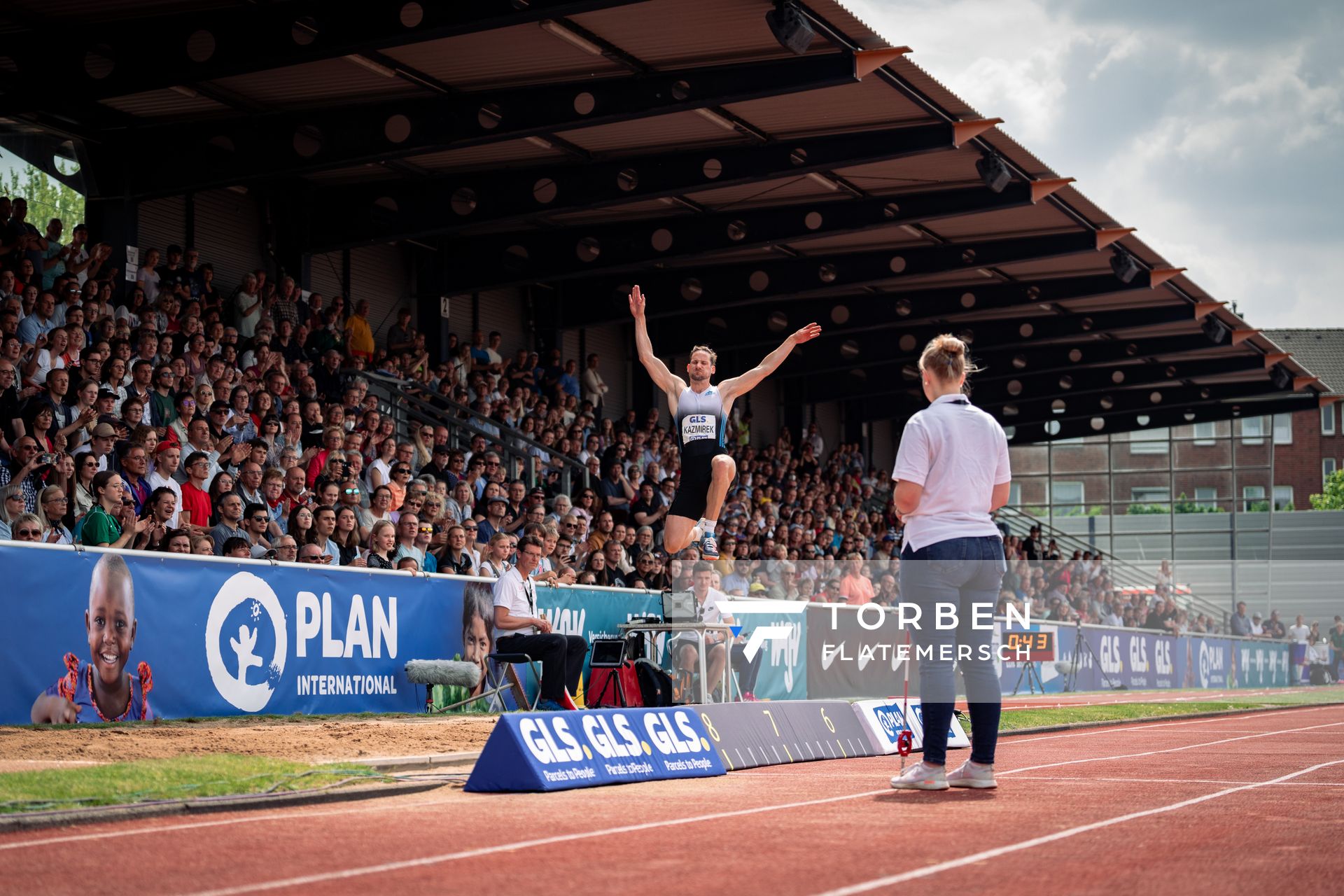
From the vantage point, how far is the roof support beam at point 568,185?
73.4 ft

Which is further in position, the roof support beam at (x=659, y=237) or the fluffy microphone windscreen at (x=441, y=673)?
the roof support beam at (x=659, y=237)

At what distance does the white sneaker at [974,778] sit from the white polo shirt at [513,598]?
7.60 m

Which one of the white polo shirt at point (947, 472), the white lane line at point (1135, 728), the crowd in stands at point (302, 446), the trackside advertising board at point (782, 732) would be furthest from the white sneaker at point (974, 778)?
the crowd in stands at point (302, 446)

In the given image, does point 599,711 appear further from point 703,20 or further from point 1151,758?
point 703,20

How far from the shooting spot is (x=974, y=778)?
8.39 m

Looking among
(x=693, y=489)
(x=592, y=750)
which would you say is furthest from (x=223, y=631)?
(x=592, y=750)

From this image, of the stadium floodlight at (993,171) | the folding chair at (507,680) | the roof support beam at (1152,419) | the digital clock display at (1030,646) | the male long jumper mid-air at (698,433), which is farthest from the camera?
the roof support beam at (1152,419)

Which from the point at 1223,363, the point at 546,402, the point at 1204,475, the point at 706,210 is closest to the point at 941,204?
the point at 706,210

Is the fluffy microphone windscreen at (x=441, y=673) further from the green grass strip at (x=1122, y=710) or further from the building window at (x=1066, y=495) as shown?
the building window at (x=1066, y=495)

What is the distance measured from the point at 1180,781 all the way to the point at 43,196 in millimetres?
17053

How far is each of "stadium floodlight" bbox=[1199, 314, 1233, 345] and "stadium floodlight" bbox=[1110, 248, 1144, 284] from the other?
594 cm

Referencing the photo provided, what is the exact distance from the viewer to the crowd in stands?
14680mm

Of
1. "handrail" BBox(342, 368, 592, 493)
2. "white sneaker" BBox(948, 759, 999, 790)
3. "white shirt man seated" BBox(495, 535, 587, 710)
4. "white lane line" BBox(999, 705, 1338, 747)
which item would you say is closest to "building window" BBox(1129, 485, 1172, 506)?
"white lane line" BBox(999, 705, 1338, 747)

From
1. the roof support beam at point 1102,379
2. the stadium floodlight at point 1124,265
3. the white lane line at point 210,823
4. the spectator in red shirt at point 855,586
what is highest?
the stadium floodlight at point 1124,265
